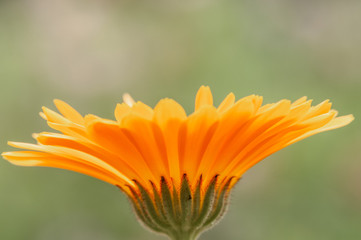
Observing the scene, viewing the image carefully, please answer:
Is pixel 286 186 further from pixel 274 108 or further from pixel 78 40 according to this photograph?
pixel 274 108

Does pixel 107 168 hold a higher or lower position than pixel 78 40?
lower

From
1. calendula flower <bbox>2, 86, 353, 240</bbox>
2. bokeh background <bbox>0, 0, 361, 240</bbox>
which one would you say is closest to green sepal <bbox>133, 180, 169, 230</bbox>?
calendula flower <bbox>2, 86, 353, 240</bbox>

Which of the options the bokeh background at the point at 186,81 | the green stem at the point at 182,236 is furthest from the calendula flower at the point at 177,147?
the bokeh background at the point at 186,81

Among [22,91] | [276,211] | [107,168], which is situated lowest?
[107,168]

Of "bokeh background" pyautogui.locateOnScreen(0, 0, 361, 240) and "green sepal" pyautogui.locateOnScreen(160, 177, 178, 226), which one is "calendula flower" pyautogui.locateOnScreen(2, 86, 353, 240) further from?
"bokeh background" pyautogui.locateOnScreen(0, 0, 361, 240)

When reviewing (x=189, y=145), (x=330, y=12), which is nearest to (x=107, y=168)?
(x=189, y=145)

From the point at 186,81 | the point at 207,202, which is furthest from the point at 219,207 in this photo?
the point at 186,81

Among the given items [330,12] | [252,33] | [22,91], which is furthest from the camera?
[330,12]

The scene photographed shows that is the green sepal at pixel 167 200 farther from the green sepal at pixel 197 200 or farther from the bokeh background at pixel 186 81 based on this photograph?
the bokeh background at pixel 186 81
